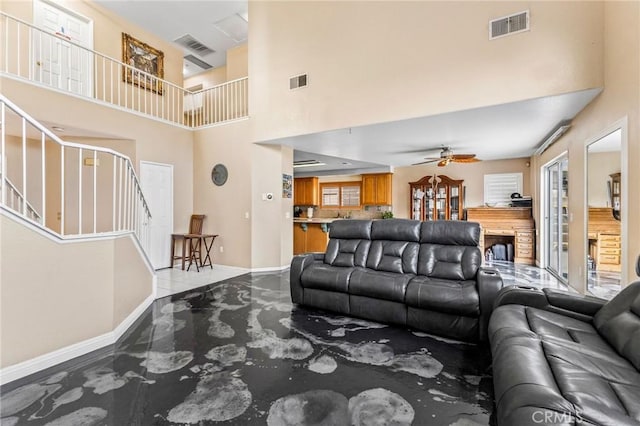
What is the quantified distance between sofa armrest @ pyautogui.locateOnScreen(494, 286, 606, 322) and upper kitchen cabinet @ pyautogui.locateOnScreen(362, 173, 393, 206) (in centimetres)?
672

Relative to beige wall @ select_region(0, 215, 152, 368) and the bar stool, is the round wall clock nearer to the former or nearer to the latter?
the bar stool

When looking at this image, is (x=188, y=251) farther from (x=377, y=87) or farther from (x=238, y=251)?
(x=377, y=87)

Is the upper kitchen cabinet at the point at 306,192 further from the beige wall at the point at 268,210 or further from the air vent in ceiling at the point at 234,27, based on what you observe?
the air vent in ceiling at the point at 234,27

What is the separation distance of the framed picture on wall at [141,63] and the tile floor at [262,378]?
218 inches

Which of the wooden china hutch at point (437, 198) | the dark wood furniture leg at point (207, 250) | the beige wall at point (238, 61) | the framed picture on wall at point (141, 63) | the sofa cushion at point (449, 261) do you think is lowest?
the dark wood furniture leg at point (207, 250)

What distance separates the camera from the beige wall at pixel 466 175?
7.59m

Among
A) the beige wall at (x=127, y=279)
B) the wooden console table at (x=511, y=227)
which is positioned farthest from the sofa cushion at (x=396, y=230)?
the wooden console table at (x=511, y=227)

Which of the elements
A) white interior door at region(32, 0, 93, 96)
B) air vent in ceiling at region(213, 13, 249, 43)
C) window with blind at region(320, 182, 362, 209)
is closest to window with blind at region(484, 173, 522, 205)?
window with blind at region(320, 182, 362, 209)

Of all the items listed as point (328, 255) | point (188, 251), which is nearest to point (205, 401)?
point (328, 255)

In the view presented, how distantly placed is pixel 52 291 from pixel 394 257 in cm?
331

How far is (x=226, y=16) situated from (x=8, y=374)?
7.07 metres

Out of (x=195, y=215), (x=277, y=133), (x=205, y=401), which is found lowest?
(x=205, y=401)

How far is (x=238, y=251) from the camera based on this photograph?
20.6ft

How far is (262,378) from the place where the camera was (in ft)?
7.38
